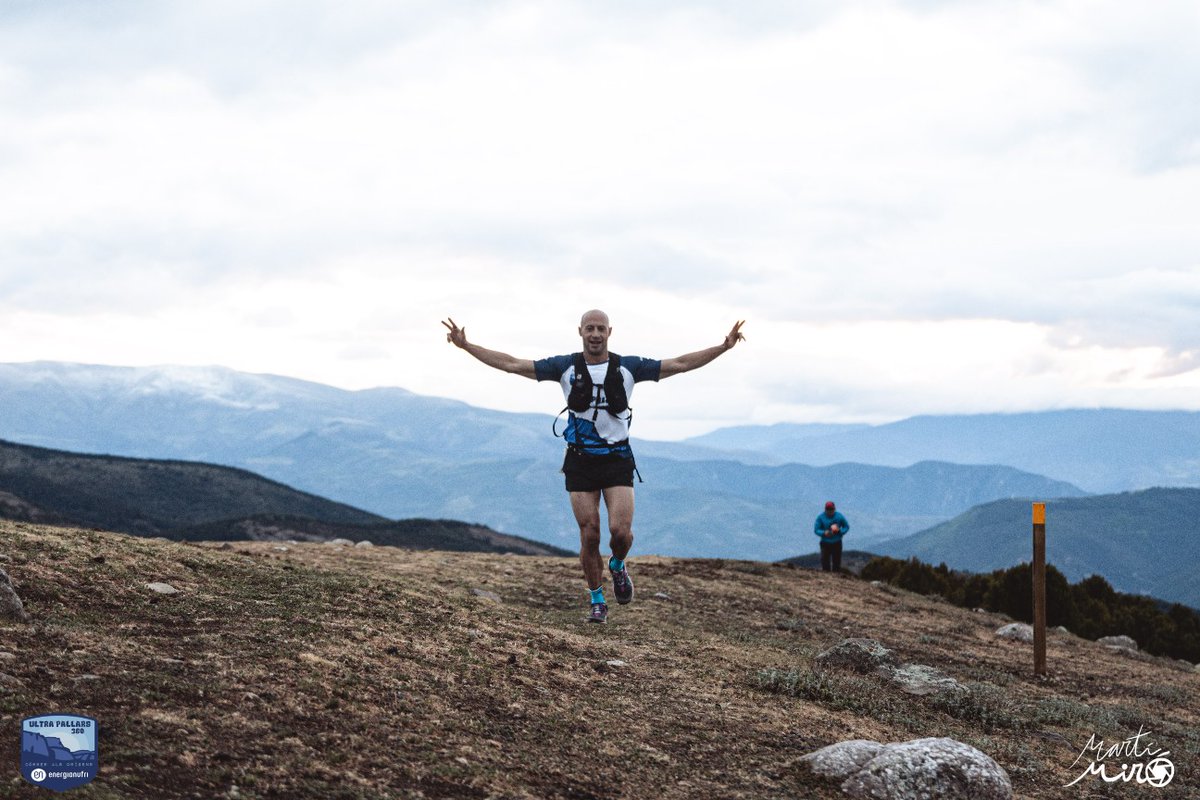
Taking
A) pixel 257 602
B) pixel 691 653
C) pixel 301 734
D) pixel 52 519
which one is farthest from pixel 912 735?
pixel 52 519

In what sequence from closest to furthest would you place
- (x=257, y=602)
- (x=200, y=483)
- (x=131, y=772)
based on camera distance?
(x=131, y=772) → (x=257, y=602) → (x=200, y=483)

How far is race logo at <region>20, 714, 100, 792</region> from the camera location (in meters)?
4.58

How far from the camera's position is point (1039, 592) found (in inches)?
506

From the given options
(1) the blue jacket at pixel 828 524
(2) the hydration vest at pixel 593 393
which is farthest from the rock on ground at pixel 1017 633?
(2) the hydration vest at pixel 593 393

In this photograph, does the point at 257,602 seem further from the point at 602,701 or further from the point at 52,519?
the point at 52,519

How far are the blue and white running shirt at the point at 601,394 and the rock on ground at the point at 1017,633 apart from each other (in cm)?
1133

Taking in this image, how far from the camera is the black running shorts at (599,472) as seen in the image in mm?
9625

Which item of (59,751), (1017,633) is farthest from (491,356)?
(1017,633)

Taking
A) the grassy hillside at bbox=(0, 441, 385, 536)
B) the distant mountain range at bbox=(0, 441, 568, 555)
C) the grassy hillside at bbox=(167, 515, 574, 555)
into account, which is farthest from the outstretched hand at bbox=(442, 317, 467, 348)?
the grassy hillside at bbox=(0, 441, 385, 536)

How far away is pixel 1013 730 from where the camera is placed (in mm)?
9352

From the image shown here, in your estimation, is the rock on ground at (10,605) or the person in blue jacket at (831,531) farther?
the person in blue jacket at (831,531)

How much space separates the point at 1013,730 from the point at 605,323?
533 cm
